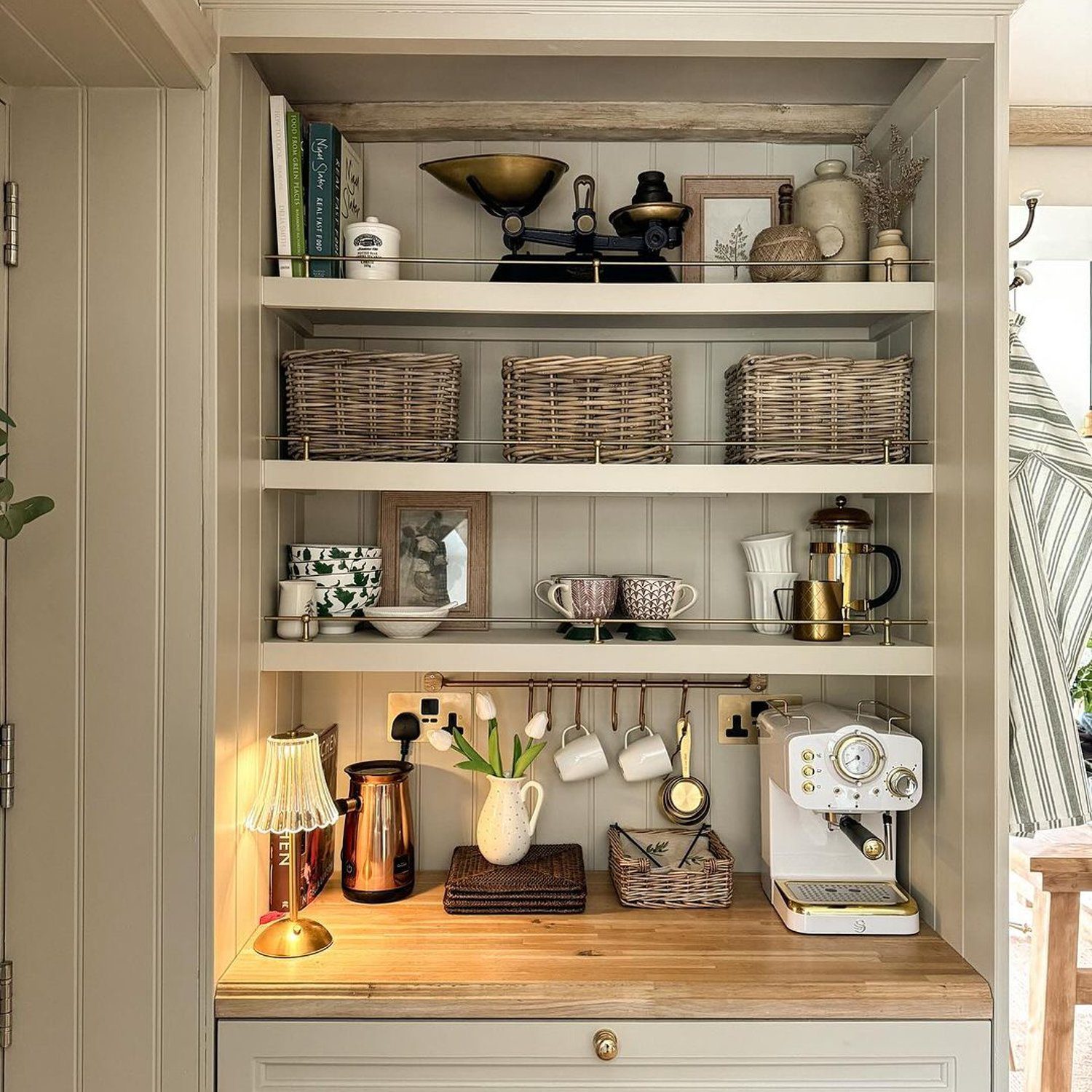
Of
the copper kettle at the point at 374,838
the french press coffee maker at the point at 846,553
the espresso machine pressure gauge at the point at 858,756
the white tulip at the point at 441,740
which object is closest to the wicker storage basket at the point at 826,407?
the french press coffee maker at the point at 846,553

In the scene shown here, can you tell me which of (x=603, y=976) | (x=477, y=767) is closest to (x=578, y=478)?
(x=477, y=767)

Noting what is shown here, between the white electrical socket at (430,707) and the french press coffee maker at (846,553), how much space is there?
0.76m

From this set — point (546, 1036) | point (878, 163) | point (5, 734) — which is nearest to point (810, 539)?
point (878, 163)

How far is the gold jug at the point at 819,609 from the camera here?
1.79m

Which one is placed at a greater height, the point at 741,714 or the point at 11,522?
the point at 11,522

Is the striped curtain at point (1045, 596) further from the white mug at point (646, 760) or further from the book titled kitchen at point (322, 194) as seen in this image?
the book titled kitchen at point (322, 194)

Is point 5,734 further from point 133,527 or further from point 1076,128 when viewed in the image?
point 1076,128

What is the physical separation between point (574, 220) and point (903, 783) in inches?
45.7

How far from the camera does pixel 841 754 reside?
170 cm

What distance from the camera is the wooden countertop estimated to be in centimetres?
149

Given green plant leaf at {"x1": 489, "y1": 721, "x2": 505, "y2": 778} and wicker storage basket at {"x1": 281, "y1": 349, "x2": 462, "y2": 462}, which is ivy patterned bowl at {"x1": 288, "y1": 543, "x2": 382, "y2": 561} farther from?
green plant leaf at {"x1": 489, "y1": 721, "x2": 505, "y2": 778}

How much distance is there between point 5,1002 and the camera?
57.3 inches

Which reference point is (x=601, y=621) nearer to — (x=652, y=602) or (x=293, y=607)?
(x=652, y=602)

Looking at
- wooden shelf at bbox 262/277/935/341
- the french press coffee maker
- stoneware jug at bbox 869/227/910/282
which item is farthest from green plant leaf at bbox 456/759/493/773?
stoneware jug at bbox 869/227/910/282
